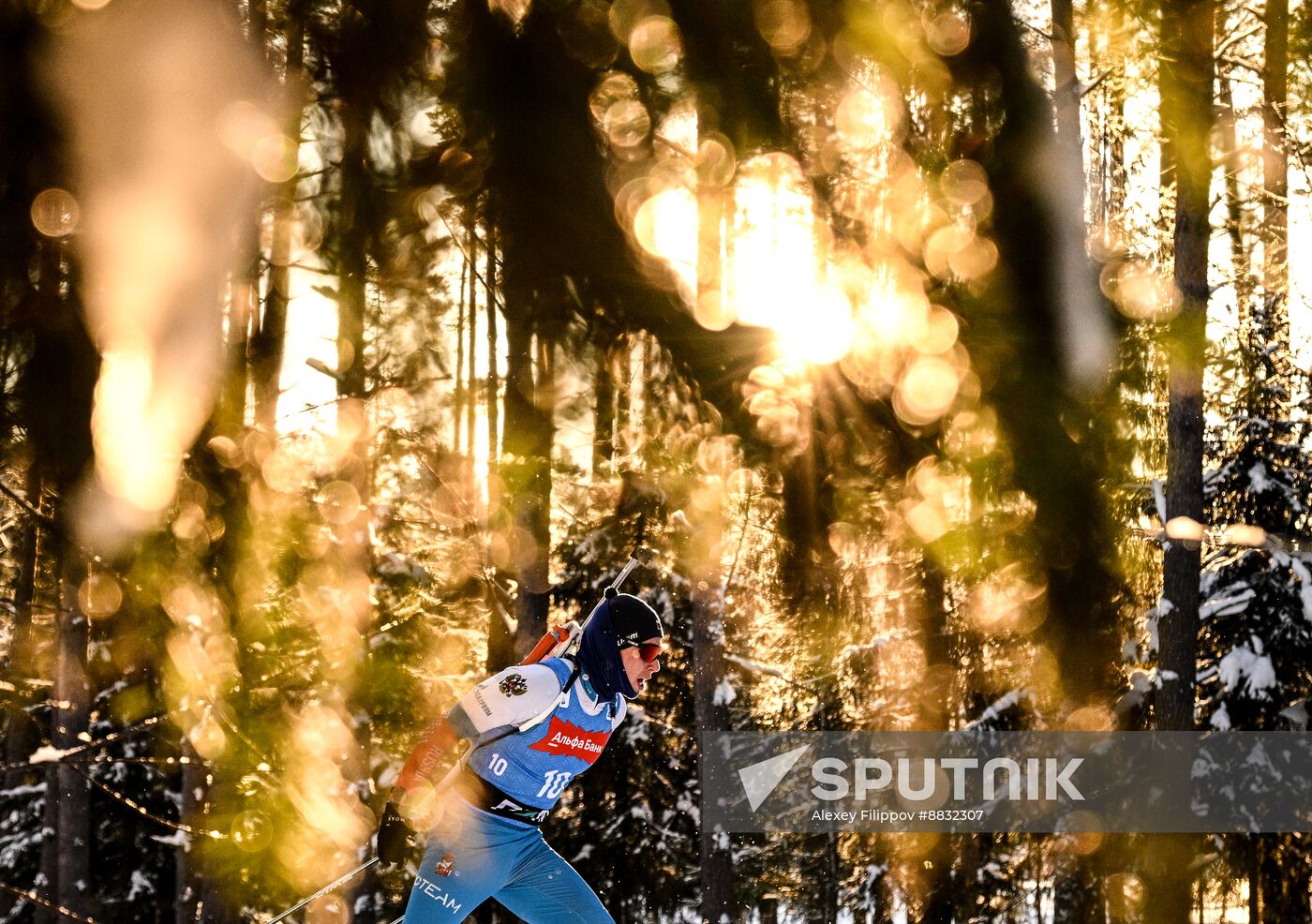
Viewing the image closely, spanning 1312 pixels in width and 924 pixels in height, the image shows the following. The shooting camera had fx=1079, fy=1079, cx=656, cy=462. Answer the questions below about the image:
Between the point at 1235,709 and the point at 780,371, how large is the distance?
13.8m

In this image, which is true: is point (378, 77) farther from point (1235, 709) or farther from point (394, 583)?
point (1235, 709)

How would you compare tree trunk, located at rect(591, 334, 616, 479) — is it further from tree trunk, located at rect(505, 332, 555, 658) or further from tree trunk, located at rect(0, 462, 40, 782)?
tree trunk, located at rect(0, 462, 40, 782)

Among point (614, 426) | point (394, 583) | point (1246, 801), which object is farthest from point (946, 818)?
point (614, 426)

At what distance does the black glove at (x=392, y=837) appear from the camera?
3.65 meters

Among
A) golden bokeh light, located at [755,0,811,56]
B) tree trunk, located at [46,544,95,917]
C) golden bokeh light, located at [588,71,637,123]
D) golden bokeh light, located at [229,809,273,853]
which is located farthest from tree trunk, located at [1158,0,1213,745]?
tree trunk, located at [46,544,95,917]

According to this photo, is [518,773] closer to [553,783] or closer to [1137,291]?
[553,783]

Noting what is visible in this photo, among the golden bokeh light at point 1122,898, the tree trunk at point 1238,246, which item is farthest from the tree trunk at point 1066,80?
the golden bokeh light at point 1122,898

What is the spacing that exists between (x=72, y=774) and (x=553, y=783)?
1169 cm

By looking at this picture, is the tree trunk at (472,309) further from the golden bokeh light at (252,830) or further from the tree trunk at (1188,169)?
the golden bokeh light at (252,830)

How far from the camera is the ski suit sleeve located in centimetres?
353

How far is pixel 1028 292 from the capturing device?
6.36ft

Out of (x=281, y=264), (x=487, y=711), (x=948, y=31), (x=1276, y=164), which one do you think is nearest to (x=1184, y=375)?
(x=948, y=31)

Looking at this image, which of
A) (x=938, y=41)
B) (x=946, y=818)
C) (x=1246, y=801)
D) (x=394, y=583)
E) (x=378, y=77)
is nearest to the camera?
(x=378, y=77)

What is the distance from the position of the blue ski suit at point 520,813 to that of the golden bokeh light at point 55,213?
2179mm
